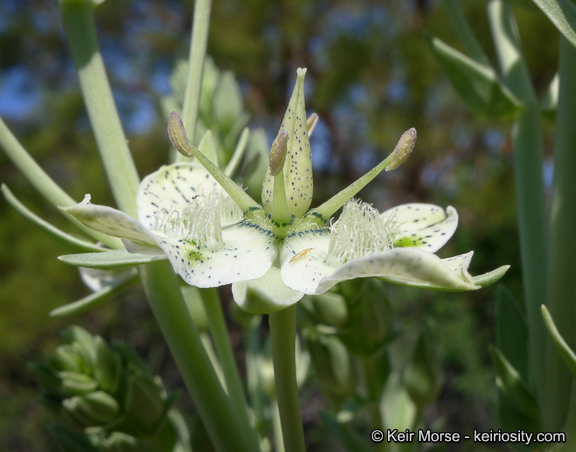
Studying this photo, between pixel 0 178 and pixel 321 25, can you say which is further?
pixel 321 25

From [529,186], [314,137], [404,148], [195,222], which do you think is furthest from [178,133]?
[314,137]

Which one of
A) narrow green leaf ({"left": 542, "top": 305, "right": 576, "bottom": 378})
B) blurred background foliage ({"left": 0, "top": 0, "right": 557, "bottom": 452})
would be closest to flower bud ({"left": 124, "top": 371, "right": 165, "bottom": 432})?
narrow green leaf ({"left": 542, "top": 305, "right": 576, "bottom": 378})

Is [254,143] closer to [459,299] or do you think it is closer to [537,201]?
[537,201]

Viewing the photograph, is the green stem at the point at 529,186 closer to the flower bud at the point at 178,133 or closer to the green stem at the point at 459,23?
the green stem at the point at 459,23

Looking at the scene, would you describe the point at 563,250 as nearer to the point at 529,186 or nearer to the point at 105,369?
the point at 529,186

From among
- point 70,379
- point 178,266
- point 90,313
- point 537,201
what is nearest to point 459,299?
point 90,313
